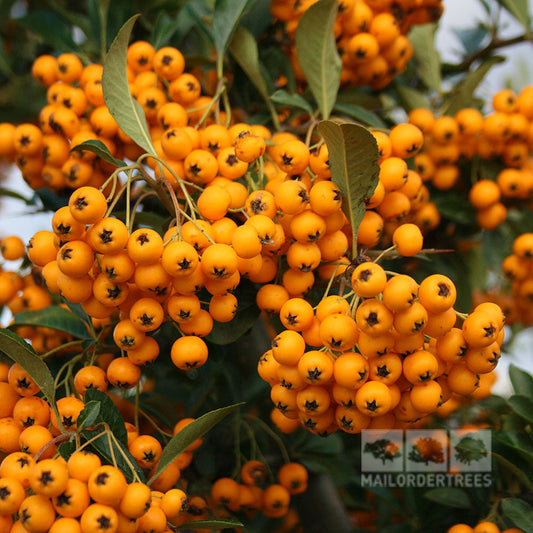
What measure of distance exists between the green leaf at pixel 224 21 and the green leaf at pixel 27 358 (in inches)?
37.8

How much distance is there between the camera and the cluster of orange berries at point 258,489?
5.44 feet

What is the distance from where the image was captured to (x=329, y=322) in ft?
3.78

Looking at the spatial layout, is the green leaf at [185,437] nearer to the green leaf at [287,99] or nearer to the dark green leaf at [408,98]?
the green leaf at [287,99]

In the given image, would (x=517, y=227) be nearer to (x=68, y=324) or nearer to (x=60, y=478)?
(x=68, y=324)

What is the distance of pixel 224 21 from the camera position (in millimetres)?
1710

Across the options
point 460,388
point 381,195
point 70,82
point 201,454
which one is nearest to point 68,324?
point 201,454

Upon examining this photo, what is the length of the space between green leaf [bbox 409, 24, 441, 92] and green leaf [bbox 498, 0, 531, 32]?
27 cm

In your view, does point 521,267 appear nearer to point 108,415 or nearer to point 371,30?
point 371,30

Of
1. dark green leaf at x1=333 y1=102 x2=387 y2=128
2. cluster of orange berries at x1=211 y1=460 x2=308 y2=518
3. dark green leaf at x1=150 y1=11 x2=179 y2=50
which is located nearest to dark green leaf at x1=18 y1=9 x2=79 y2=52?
dark green leaf at x1=150 y1=11 x2=179 y2=50

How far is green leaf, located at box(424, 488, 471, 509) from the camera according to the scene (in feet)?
5.51

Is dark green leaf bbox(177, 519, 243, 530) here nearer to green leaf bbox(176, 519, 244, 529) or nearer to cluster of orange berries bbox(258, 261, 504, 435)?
green leaf bbox(176, 519, 244, 529)

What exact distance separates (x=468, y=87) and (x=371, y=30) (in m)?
0.40

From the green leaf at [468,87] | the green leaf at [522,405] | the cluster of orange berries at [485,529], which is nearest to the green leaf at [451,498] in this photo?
the cluster of orange berries at [485,529]

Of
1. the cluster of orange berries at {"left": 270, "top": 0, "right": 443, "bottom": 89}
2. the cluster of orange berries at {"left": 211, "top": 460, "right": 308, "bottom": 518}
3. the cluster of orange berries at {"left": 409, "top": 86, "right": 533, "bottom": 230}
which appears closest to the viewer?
the cluster of orange berries at {"left": 211, "top": 460, "right": 308, "bottom": 518}
